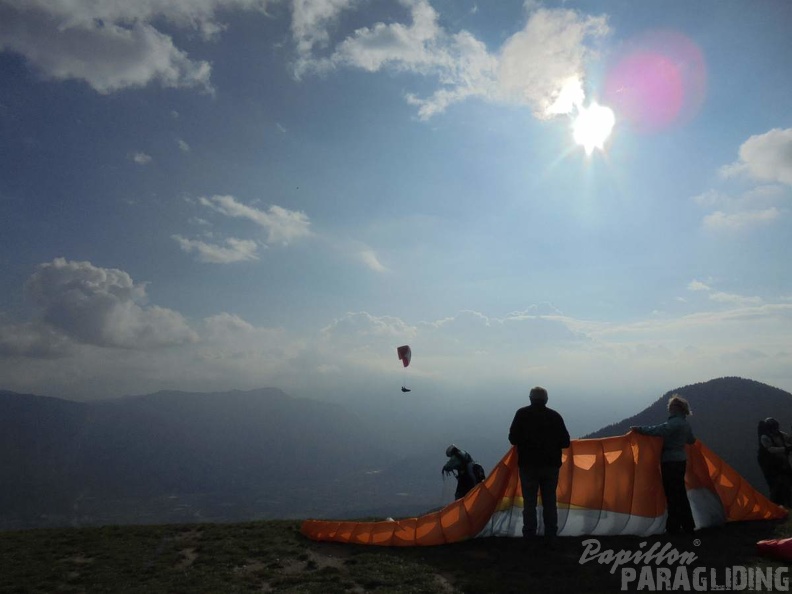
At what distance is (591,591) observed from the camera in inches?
304

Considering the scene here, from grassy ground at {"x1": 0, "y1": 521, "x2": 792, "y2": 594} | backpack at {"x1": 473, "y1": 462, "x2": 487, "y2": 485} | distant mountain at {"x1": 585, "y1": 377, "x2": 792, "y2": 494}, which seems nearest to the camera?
grassy ground at {"x1": 0, "y1": 521, "x2": 792, "y2": 594}

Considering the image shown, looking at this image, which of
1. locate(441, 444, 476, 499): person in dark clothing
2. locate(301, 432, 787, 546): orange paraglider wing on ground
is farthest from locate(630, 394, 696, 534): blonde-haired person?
locate(441, 444, 476, 499): person in dark clothing

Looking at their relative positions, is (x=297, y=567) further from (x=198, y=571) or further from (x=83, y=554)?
(x=83, y=554)

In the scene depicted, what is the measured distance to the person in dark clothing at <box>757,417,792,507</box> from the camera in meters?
13.4

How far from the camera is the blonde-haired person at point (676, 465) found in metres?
10.7

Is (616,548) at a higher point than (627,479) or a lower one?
lower

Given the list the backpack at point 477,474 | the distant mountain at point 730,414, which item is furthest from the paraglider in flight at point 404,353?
the distant mountain at point 730,414

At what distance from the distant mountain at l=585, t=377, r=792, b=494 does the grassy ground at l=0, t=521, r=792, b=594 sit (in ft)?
270

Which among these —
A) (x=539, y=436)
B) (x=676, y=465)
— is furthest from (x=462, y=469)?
(x=676, y=465)

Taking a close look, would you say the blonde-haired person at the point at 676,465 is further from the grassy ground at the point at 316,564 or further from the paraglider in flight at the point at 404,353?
the paraglider in flight at the point at 404,353

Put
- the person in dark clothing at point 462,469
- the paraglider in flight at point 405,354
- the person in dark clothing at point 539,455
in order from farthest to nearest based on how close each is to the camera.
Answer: the paraglider in flight at point 405,354 < the person in dark clothing at point 462,469 < the person in dark clothing at point 539,455

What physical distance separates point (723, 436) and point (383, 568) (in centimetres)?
10257

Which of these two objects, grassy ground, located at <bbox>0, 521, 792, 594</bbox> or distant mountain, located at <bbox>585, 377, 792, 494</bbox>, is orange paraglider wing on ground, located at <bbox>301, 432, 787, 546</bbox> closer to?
grassy ground, located at <bbox>0, 521, 792, 594</bbox>

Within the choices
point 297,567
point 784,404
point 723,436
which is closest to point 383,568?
point 297,567
